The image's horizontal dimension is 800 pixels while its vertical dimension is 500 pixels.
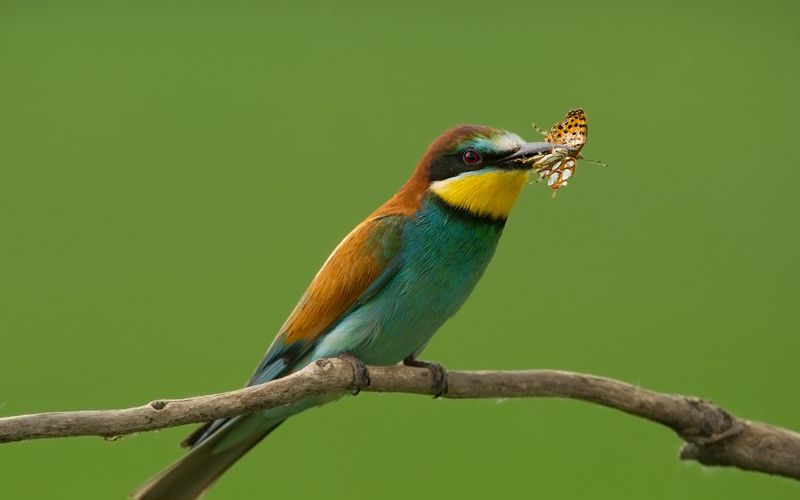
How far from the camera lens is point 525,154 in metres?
2.15

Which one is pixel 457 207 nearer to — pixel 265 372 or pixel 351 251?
pixel 351 251

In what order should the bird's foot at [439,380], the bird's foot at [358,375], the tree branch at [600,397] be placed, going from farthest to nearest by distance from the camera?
the bird's foot at [439,380]
the bird's foot at [358,375]
the tree branch at [600,397]

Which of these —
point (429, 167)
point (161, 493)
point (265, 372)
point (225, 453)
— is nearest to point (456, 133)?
point (429, 167)

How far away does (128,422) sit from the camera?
163 centimetres

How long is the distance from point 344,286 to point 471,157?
40 centimetres

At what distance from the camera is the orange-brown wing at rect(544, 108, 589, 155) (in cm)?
209

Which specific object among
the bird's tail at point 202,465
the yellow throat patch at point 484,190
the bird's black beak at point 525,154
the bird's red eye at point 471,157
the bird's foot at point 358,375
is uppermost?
the bird's black beak at point 525,154

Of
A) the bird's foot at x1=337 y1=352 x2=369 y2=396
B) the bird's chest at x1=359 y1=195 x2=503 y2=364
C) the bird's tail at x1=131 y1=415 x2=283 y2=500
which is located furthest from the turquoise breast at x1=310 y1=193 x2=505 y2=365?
the bird's tail at x1=131 y1=415 x2=283 y2=500

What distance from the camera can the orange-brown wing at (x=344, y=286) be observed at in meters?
2.23

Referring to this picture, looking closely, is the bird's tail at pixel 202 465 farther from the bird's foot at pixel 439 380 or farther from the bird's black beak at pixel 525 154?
the bird's black beak at pixel 525 154

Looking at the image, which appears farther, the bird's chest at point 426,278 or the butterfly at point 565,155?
the bird's chest at point 426,278

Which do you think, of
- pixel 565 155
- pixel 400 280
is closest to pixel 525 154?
pixel 565 155

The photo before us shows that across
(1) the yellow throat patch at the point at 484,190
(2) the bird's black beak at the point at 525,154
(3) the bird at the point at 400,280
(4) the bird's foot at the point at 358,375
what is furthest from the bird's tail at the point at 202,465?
(2) the bird's black beak at the point at 525,154

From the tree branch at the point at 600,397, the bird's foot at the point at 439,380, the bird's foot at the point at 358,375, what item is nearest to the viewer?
the tree branch at the point at 600,397
